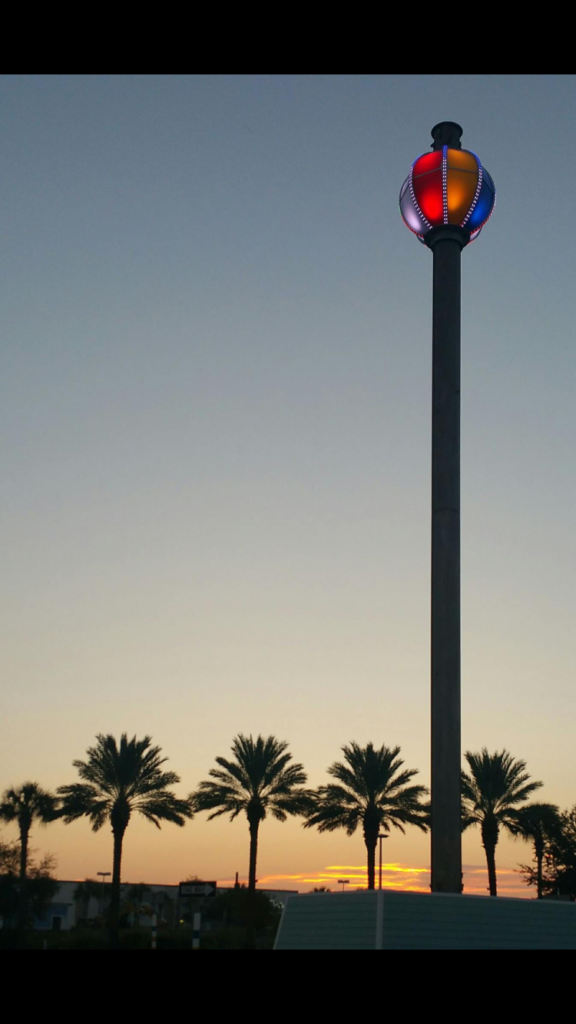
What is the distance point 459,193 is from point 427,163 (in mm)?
1555

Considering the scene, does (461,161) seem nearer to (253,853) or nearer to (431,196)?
(431,196)

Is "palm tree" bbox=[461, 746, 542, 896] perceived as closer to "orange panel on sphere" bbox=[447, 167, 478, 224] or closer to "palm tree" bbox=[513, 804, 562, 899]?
"palm tree" bbox=[513, 804, 562, 899]

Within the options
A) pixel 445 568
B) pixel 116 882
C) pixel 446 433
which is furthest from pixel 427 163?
pixel 116 882

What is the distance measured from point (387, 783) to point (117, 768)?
12465 mm

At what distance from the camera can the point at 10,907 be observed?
73.1 m

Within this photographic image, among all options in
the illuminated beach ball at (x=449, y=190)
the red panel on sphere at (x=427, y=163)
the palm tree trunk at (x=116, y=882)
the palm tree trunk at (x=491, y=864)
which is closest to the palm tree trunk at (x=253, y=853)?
the palm tree trunk at (x=116, y=882)

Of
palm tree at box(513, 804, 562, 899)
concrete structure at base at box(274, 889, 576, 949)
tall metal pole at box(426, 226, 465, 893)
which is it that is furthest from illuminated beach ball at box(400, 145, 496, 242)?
palm tree at box(513, 804, 562, 899)

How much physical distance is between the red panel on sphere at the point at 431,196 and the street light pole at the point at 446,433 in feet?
0.11

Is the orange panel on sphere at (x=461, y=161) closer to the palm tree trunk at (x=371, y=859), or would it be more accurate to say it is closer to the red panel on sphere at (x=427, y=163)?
the red panel on sphere at (x=427, y=163)

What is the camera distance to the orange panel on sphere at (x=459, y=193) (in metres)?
34.6

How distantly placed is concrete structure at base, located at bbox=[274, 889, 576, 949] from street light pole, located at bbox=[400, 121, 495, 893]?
10.3 ft

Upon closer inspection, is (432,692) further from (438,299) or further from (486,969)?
(486,969)

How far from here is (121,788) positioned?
47.7 m
